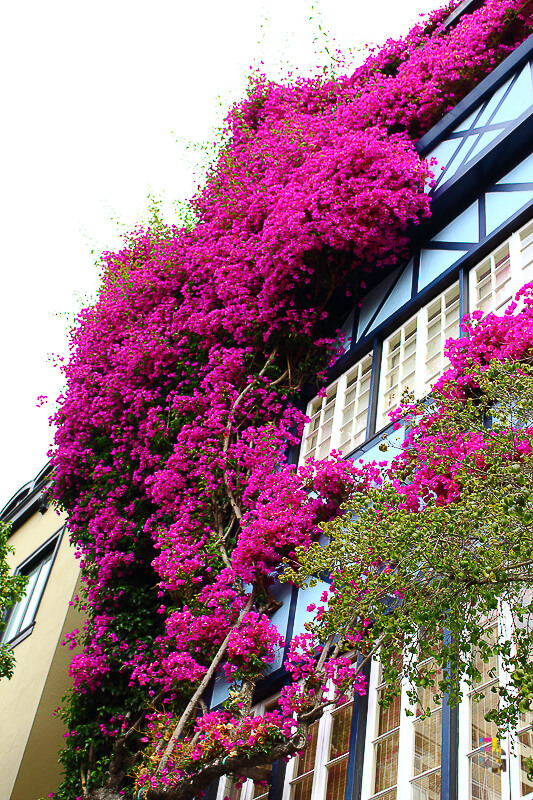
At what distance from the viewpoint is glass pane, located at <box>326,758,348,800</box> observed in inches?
271

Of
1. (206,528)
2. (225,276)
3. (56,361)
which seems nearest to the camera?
(206,528)

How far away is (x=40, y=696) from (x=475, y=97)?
1063 cm

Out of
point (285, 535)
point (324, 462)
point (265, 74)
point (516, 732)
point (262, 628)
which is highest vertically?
point (265, 74)

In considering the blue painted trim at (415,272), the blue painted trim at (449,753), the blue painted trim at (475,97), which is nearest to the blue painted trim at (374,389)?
the blue painted trim at (415,272)

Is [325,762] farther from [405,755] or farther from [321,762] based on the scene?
[405,755]

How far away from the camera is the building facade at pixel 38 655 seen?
11969 millimetres

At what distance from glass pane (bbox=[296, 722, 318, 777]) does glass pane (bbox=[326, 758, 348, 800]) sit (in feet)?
1.15

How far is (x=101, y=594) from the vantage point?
437 inches

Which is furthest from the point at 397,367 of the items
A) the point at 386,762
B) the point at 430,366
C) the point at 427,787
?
the point at 427,787

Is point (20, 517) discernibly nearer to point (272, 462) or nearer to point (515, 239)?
point (272, 462)

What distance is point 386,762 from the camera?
6.58 meters

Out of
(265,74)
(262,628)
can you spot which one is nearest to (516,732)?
(262,628)

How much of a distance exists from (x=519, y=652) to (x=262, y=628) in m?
4.07

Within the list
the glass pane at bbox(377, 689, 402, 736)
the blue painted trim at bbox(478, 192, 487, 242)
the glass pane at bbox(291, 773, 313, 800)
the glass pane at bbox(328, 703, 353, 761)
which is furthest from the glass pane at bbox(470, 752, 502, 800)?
the blue painted trim at bbox(478, 192, 487, 242)
